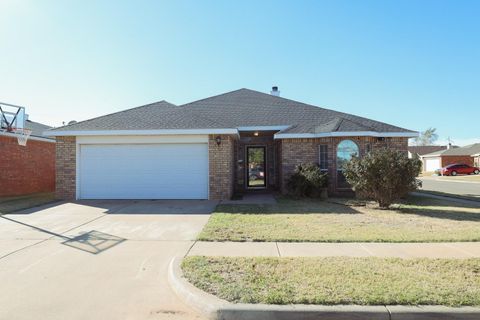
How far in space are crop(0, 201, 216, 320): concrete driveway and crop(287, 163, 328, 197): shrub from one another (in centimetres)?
478

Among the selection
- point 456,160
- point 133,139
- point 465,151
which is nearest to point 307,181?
point 133,139

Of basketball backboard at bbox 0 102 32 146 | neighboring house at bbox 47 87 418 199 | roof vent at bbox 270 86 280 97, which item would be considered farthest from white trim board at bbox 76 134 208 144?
roof vent at bbox 270 86 280 97

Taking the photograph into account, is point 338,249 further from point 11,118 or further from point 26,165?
point 26,165

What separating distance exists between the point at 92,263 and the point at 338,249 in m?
4.13

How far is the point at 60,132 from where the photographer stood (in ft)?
40.2

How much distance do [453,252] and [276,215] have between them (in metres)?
4.40

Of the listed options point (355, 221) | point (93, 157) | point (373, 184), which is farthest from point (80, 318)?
point (93, 157)

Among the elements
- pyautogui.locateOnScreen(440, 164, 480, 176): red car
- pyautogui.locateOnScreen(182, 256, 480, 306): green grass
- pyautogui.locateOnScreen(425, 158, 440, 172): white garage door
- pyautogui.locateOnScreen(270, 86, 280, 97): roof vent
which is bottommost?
pyautogui.locateOnScreen(182, 256, 480, 306): green grass

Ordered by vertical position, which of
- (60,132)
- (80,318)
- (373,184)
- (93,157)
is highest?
(60,132)

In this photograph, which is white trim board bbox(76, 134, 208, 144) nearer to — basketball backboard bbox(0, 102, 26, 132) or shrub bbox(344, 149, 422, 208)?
basketball backboard bbox(0, 102, 26, 132)

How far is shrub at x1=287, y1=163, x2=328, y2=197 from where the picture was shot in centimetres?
1236

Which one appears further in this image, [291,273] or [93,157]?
[93,157]

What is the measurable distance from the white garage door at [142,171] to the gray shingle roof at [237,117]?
910mm

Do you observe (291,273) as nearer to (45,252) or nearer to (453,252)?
(453,252)
